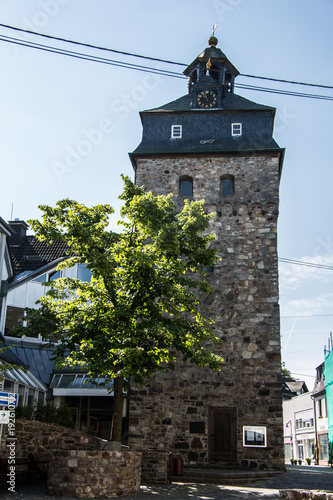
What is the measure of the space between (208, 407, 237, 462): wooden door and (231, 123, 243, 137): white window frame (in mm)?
11087

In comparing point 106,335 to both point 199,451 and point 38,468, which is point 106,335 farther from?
point 199,451

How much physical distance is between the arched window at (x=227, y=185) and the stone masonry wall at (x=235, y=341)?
0.79ft

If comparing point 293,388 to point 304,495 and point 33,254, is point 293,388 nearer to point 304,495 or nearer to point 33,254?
point 33,254

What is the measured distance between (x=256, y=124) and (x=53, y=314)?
12757mm

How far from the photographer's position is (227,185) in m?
23.6

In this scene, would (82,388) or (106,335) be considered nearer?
(106,335)

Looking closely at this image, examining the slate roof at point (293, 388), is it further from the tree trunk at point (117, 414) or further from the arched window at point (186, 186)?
the tree trunk at point (117, 414)

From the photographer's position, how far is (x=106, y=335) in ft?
52.7

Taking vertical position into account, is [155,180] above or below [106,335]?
above

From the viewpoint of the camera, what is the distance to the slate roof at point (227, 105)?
24.8 m

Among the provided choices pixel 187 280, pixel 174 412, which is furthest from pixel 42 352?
pixel 187 280

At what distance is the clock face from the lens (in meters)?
25.3

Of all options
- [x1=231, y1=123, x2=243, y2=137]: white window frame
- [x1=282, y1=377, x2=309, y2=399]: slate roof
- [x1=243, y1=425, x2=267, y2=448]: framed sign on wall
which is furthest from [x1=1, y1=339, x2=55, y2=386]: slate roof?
[x1=282, y1=377, x2=309, y2=399]: slate roof

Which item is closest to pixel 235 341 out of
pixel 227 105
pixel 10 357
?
pixel 10 357
